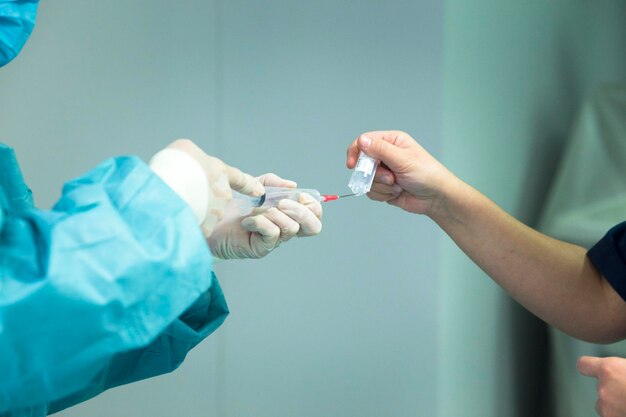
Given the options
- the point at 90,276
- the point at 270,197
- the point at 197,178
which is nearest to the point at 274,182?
the point at 270,197

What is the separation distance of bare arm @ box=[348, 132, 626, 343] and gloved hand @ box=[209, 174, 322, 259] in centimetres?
22

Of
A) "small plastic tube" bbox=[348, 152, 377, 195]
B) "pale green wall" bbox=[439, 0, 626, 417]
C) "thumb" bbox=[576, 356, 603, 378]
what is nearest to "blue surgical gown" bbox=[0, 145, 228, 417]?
"small plastic tube" bbox=[348, 152, 377, 195]

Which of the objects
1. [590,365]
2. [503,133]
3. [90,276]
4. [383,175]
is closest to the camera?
[90,276]

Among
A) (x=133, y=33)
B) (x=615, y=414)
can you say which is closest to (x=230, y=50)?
(x=133, y=33)

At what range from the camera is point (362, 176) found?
1091 mm

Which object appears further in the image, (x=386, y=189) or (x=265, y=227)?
(x=386, y=189)

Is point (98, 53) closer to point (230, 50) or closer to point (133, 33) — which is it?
point (133, 33)

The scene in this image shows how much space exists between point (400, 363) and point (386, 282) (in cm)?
18

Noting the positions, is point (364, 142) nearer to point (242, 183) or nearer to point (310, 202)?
point (310, 202)

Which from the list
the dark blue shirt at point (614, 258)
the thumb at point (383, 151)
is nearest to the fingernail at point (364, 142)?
the thumb at point (383, 151)

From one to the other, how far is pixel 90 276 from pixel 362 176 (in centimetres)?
55

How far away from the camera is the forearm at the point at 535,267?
1206 millimetres

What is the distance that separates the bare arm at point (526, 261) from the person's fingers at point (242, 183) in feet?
1.02

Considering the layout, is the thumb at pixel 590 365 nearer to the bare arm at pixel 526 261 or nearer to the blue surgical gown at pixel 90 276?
the bare arm at pixel 526 261
